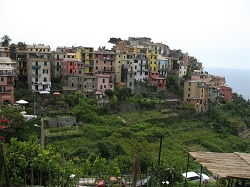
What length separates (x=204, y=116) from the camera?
38000mm

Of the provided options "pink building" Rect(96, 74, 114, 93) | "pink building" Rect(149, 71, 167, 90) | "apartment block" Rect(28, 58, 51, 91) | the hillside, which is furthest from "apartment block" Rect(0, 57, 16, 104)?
"pink building" Rect(149, 71, 167, 90)

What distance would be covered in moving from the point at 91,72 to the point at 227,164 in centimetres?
3149

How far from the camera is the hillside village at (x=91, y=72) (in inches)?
1304

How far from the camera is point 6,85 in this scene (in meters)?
29.0

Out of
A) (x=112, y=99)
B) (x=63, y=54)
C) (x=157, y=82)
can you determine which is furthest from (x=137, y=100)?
(x=63, y=54)

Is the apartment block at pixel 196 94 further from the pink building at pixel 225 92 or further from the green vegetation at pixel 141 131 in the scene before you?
the pink building at pixel 225 92

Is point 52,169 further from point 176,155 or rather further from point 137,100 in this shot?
point 137,100

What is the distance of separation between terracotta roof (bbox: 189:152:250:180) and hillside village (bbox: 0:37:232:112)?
24210mm

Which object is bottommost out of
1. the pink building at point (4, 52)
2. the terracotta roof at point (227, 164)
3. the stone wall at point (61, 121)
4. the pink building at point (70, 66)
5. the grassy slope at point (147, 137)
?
the grassy slope at point (147, 137)

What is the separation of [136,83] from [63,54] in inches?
384

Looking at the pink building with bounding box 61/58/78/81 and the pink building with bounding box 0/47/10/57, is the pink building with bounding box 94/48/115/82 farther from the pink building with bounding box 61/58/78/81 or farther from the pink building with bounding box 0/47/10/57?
the pink building with bounding box 0/47/10/57

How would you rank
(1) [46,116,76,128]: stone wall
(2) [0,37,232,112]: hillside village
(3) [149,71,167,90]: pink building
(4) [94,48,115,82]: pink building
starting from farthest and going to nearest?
(3) [149,71,167,90]: pink building → (4) [94,48,115,82]: pink building → (2) [0,37,232,112]: hillside village → (1) [46,116,76,128]: stone wall

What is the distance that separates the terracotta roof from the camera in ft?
24.4

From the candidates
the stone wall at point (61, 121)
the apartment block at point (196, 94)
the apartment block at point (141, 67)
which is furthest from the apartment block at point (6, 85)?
the apartment block at point (196, 94)
